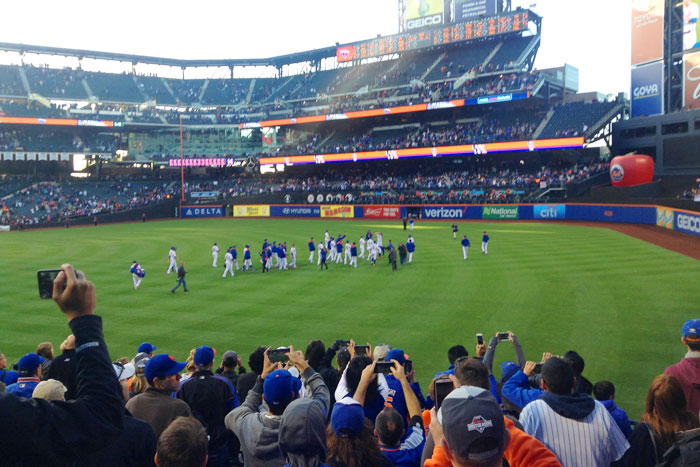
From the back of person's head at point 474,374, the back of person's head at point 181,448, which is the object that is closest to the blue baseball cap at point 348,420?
the back of person's head at point 181,448

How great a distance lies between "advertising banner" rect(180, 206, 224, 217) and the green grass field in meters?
35.7

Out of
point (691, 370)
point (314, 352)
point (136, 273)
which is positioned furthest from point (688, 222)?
point (314, 352)

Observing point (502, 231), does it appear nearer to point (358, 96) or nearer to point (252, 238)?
point (252, 238)

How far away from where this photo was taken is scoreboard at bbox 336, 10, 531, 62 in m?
62.9

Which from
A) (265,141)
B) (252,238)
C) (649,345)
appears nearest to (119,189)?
(265,141)

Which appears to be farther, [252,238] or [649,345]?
[252,238]

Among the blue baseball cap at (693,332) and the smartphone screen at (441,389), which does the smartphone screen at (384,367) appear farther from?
the blue baseball cap at (693,332)

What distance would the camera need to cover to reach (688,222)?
3238 cm

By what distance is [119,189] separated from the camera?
235 feet

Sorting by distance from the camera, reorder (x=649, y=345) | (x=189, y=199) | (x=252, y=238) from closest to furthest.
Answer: (x=649, y=345) < (x=252, y=238) < (x=189, y=199)

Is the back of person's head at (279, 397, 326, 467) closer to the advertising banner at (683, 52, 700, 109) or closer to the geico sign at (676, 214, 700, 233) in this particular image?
the geico sign at (676, 214, 700, 233)

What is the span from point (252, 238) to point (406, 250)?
16327 mm

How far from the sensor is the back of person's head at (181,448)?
3.09 m

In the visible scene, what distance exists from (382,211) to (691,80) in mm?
30992
